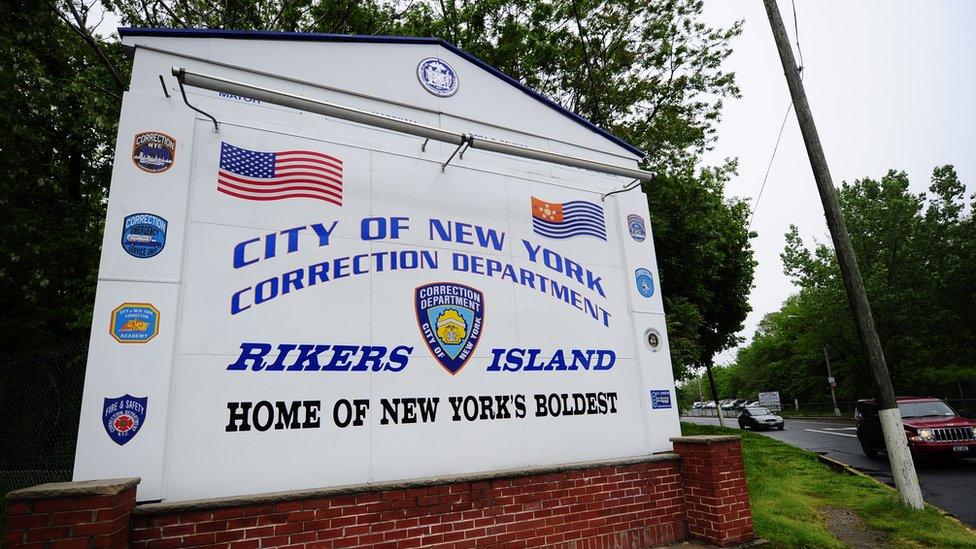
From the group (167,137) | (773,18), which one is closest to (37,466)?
(167,137)

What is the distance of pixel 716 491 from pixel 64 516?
5833 millimetres

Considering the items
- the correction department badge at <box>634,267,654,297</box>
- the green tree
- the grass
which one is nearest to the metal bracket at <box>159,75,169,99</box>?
the correction department badge at <box>634,267,654,297</box>

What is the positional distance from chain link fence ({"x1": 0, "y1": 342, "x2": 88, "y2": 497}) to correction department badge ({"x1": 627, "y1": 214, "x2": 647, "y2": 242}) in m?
9.63

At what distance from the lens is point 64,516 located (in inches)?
133

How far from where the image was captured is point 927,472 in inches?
423

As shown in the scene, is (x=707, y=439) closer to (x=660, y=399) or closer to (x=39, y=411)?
(x=660, y=399)

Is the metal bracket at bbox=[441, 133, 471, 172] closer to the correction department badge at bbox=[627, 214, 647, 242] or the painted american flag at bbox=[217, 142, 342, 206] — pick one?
the painted american flag at bbox=[217, 142, 342, 206]

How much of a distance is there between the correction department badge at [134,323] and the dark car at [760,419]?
28.4 meters

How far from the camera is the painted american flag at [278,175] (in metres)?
4.95

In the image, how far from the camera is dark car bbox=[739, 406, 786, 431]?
25.9 meters

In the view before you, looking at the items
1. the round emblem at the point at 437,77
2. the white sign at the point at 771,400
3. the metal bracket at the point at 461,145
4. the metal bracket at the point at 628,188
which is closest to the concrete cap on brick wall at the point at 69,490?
the metal bracket at the point at 461,145

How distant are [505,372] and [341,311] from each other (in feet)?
6.21

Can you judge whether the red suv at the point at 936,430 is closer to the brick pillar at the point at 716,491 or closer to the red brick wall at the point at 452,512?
the brick pillar at the point at 716,491

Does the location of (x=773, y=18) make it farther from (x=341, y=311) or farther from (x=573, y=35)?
(x=341, y=311)
